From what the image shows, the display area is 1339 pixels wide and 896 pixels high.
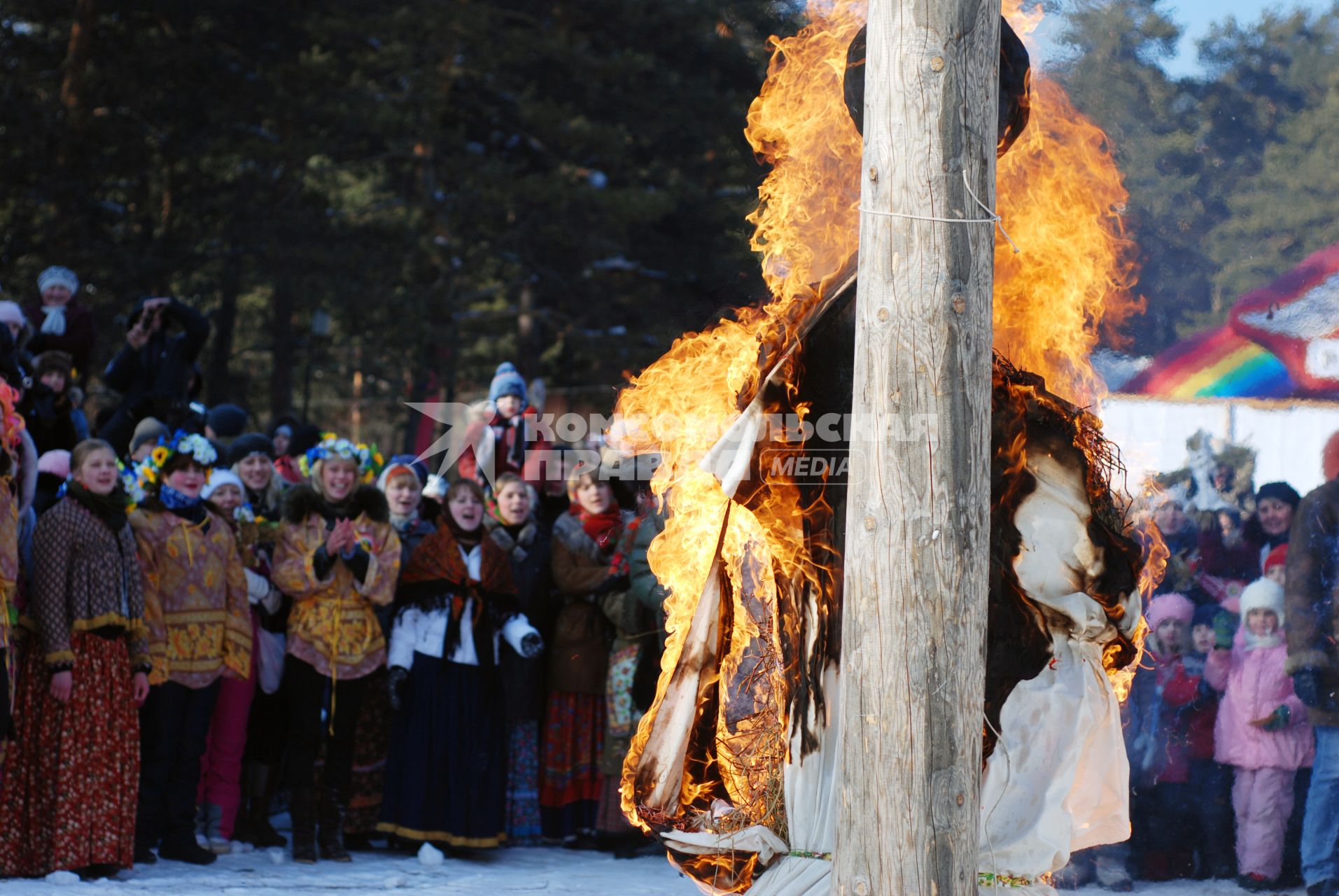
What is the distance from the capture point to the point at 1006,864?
3.95m

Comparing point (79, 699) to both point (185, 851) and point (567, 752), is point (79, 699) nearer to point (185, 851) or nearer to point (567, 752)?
point (185, 851)

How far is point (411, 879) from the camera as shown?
281 inches

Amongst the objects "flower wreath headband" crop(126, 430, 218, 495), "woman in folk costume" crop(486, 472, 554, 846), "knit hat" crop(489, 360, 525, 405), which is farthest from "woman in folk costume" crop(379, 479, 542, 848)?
"knit hat" crop(489, 360, 525, 405)

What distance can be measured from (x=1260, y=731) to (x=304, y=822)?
5.04m

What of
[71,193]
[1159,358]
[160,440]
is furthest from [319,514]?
[71,193]

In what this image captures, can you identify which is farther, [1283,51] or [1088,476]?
[1283,51]

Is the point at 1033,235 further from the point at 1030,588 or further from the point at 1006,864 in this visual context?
the point at 1006,864

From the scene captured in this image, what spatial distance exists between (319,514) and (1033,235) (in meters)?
4.55

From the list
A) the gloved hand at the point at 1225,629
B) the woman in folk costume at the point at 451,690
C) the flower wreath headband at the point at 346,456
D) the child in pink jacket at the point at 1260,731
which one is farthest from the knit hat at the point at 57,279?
the child in pink jacket at the point at 1260,731

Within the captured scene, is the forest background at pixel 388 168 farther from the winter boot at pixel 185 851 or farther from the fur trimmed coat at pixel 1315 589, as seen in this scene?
the winter boot at pixel 185 851

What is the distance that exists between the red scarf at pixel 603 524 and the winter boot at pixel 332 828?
2.00 metres

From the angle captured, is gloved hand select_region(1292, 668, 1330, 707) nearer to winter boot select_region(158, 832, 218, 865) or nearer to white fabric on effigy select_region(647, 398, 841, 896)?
white fabric on effigy select_region(647, 398, 841, 896)

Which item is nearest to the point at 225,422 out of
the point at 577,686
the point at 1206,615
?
the point at 577,686

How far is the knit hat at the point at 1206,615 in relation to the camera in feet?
25.6
